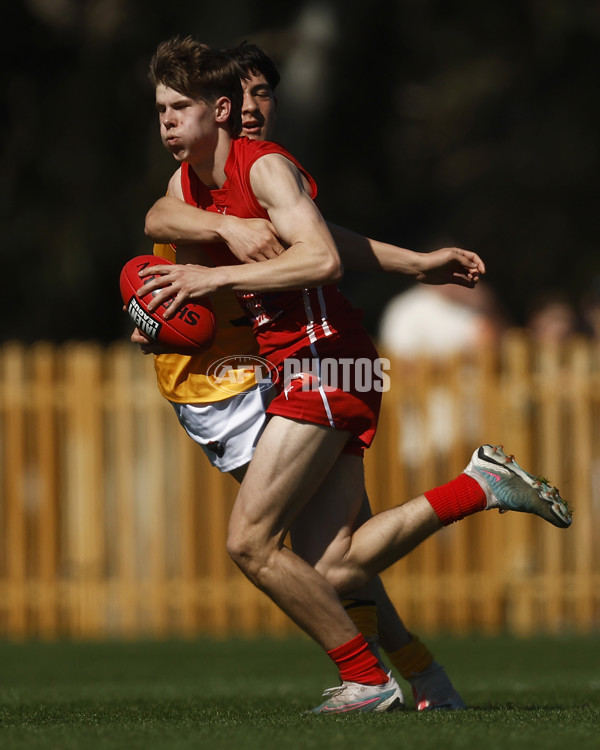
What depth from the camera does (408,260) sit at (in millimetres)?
5465

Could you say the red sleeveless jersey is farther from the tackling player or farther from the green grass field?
the green grass field

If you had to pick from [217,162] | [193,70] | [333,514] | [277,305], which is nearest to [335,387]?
[277,305]

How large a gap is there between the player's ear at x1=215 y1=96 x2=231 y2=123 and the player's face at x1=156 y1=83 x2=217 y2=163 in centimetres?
2

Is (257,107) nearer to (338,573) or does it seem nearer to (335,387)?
(335,387)

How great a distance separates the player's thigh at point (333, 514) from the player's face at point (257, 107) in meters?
1.41

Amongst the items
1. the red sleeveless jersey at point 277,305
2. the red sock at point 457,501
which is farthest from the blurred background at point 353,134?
the red sock at point 457,501

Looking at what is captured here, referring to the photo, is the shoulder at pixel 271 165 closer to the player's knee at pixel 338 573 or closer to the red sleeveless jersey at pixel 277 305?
the red sleeveless jersey at pixel 277 305

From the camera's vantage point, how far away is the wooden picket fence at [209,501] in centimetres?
1023

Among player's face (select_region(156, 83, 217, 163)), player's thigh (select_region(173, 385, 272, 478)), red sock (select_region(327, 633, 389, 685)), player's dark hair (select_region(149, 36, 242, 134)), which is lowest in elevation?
red sock (select_region(327, 633, 389, 685))

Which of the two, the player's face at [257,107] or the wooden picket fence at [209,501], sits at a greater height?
the player's face at [257,107]

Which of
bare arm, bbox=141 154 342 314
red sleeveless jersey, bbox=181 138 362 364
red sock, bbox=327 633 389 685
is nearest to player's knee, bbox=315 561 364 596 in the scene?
red sock, bbox=327 633 389 685

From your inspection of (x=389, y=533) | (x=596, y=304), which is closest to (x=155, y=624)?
(x=596, y=304)

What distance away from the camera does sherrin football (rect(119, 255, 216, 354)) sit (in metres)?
→ 5.02

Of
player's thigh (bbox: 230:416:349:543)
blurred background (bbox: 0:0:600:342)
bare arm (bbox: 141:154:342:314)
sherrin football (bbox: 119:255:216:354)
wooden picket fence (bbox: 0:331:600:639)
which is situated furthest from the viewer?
blurred background (bbox: 0:0:600:342)
